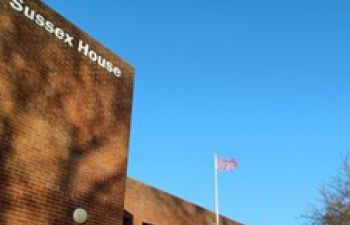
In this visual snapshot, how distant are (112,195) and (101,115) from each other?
7.41 ft

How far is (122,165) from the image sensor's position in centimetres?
1559

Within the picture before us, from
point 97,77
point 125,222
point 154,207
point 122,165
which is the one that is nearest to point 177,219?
point 154,207

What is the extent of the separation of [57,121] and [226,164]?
42.8ft

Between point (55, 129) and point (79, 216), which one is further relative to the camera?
point (55, 129)

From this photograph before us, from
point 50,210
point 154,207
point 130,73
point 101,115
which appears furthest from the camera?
point 154,207

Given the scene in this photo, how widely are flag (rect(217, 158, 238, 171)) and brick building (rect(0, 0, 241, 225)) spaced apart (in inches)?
389

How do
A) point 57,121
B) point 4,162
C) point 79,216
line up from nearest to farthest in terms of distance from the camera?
point 4,162 < point 79,216 < point 57,121

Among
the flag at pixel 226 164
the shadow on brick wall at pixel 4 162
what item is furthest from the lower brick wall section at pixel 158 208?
the shadow on brick wall at pixel 4 162

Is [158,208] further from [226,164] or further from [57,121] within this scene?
[57,121]

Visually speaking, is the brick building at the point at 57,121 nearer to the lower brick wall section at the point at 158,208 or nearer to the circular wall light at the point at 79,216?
the circular wall light at the point at 79,216

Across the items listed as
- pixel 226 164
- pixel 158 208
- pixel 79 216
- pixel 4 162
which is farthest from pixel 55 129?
pixel 226 164

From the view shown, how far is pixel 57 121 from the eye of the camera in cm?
1370

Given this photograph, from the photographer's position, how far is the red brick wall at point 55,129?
12.3 m

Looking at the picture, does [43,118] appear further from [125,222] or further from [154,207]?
[154,207]
